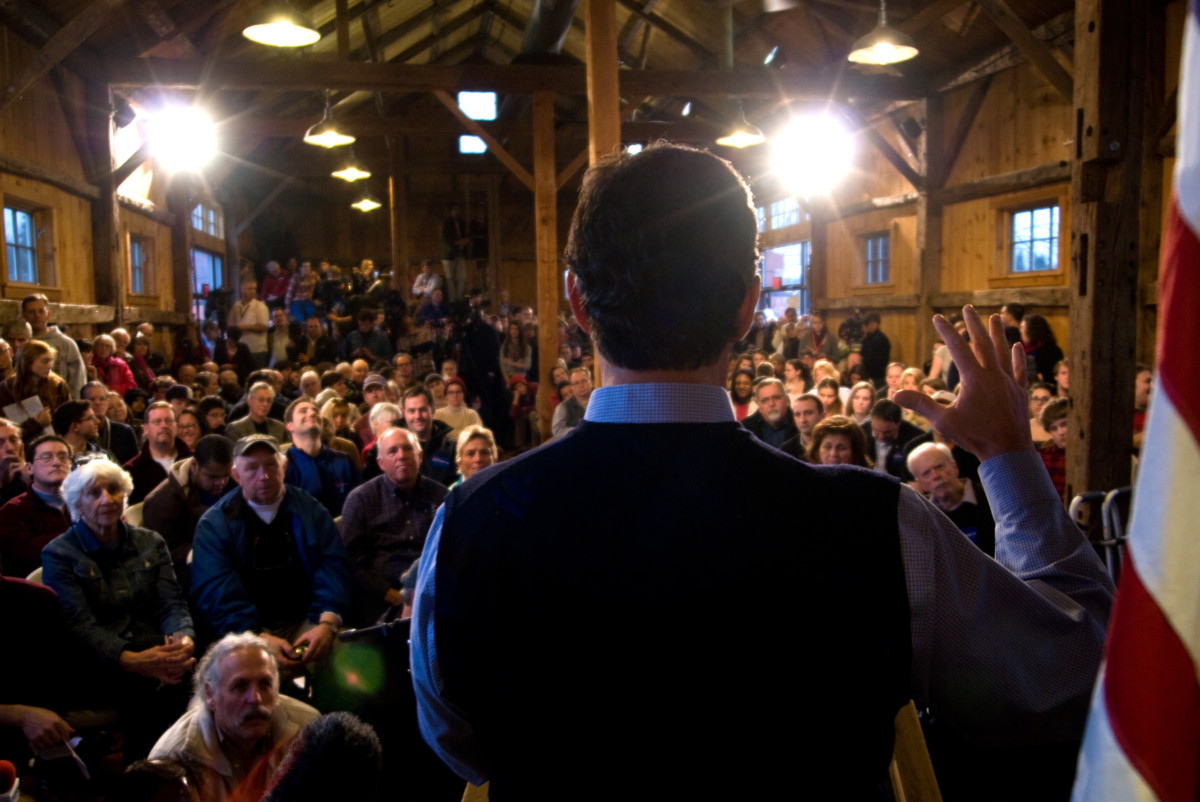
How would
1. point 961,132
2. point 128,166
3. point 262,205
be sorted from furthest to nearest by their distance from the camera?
point 262,205
point 961,132
point 128,166

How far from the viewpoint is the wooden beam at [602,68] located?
16.1ft

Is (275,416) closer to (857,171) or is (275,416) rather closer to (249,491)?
(249,491)

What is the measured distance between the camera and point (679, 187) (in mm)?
892

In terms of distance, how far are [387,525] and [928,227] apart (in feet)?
28.5

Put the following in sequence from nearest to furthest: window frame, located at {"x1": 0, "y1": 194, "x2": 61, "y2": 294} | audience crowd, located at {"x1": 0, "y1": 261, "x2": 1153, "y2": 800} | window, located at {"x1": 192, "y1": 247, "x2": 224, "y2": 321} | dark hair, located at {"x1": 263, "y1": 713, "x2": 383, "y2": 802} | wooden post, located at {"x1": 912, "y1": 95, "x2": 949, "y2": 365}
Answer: dark hair, located at {"x1": 263, "y1": 713, "x2": 383, "y2": 802} < audience crowd, located at {"x1": 0, "y1": 261, "x2": 1153, "y2": 800} < window frame, located at {"x1": 0, "y1": 194, "x2": 61, "y2": 294} < wooden post, located at {"x1": 912, "y1": 95, "x2": 949, "y2": 365} < window, located at {"x1": 192, "y1": 247, "x2": 224, "y2": 321}

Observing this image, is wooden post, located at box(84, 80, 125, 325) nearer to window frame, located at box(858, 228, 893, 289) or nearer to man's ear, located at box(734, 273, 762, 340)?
window frame, located at box(858, 228, 893, 289)

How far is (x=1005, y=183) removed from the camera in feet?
31.7

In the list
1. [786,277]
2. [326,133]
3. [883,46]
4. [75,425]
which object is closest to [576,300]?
[75,425]

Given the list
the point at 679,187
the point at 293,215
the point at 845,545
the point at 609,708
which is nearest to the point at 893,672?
the point at 845,545

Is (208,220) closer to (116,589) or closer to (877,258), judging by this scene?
(877,258)

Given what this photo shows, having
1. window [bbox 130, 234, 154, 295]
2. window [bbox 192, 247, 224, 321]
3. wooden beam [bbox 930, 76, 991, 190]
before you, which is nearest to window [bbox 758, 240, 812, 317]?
wooden beam [bbox 930, 76, 991, 190]

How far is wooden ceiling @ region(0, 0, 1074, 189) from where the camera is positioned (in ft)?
28.2

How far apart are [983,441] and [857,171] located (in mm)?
12731

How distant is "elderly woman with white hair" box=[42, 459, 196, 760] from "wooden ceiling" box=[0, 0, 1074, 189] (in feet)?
18.4
